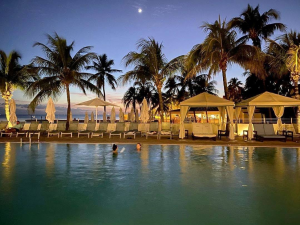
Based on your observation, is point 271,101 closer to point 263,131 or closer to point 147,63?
point 263,131

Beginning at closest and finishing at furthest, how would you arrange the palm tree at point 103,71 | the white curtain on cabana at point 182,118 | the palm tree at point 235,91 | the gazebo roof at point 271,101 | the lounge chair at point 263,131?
1. the gazebo roof at point 271,101
2. the lounge chair at point 263,131
3. the white curtain on cabana at point 182,118
4. the palm tree at point 103,71
5. the palm tree at point 235,91

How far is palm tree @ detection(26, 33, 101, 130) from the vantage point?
16.9 metres

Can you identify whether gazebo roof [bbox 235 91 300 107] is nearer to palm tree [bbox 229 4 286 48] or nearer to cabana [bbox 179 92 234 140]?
cabana [bbox 179 92 234 140]

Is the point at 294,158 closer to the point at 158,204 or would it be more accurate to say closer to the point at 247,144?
the point at 247,144

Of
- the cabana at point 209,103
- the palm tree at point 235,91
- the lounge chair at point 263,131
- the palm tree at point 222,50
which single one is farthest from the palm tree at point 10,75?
the palm tree at point 235,91

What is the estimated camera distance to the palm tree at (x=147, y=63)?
1846 cm

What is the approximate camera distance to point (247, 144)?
12453 millimetres

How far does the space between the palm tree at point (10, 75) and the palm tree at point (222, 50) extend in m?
13.4

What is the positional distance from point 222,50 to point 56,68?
11.5 m

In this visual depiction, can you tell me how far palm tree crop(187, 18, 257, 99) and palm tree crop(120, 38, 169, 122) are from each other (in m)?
2.88

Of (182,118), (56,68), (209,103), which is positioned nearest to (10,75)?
(56,68)

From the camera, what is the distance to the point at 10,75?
19.1 m

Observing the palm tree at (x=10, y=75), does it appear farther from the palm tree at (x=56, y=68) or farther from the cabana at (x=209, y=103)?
the cabana at (x=209, y=103)

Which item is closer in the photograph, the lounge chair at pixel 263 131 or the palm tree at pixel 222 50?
the lounge chair at pixel 263 131
